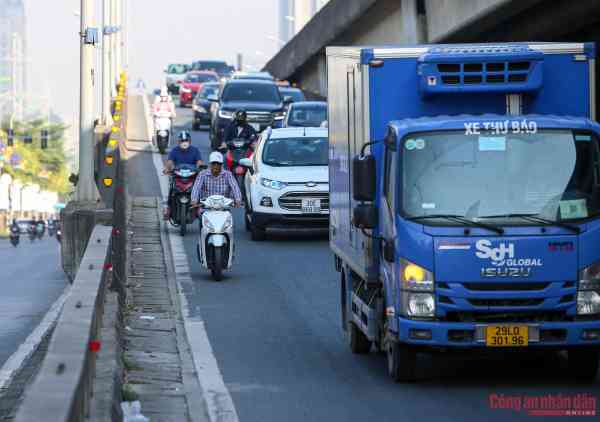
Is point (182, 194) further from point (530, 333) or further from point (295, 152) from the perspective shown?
point (530, 333)

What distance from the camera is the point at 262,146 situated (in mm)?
27156

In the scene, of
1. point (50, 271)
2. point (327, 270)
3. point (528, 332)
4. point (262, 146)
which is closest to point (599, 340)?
point (528, 332)

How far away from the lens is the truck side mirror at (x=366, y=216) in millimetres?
12367

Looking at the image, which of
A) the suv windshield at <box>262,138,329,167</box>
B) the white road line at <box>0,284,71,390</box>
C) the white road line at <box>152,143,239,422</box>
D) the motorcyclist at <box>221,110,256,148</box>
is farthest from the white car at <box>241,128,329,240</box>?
the motorcyclist at <box>221,110,256,148</box>

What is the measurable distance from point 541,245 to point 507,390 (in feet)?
3.82

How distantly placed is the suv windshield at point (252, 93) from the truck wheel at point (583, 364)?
102 ft

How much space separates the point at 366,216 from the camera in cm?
1238

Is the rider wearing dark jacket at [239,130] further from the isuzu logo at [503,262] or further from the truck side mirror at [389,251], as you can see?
the isuzu logo at [503,262]

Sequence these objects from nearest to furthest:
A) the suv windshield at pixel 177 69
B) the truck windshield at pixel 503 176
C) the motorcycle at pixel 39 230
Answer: the truck windshield at pixel 503 176, the suv windshield at pixel 177 69, the motorcycle at pixel 39 230

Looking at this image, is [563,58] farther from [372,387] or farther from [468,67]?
[372,387]

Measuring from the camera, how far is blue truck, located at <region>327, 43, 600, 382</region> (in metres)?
11.7

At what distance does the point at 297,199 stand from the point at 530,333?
1413 centimetres

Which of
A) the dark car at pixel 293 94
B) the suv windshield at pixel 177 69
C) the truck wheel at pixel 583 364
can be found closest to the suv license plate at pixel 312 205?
the truck wheel at pixel 583 364

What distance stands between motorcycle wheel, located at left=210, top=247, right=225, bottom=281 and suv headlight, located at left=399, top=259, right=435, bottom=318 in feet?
30.5
